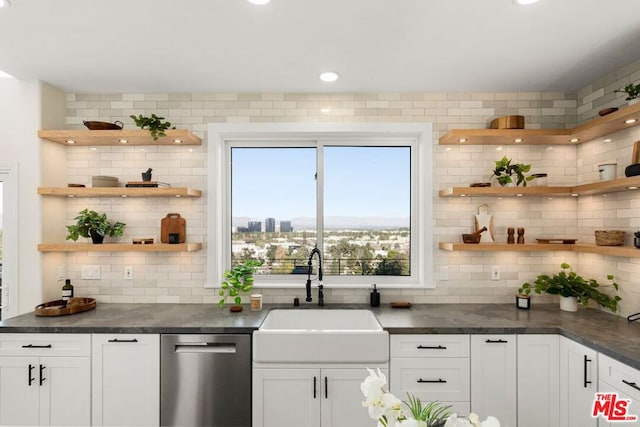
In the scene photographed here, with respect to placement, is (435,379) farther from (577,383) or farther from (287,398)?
(287,398)

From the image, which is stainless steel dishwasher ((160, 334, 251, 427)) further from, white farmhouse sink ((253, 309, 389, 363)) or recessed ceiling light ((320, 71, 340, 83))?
recessed ceiling light ((320, 71, 340, 83))

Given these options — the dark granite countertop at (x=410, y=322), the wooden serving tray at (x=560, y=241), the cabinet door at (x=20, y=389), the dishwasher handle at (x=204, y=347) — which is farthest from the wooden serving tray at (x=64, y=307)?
the wooden serving tray at (x=560, y=241)

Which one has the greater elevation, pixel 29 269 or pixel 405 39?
pixel 405 39

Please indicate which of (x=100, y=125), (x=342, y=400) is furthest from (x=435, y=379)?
(x=100, y=125)

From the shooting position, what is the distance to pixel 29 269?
2.64 meters

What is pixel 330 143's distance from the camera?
9.94 ft

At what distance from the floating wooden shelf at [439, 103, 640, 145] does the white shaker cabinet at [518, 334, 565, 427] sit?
4.64 feet

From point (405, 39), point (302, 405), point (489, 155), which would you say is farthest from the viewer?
point (489, 155)

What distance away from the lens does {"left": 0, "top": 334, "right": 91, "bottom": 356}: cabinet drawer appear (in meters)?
2.23

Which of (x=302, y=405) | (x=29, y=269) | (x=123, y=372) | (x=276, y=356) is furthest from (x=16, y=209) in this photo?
(x=302, y=405)

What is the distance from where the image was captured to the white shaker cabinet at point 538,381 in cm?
218

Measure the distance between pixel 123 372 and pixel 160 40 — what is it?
6.73 feet

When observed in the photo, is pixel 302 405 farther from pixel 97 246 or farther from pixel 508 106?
pixel 508 106

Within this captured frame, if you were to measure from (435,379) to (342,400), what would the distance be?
1.98 feet
